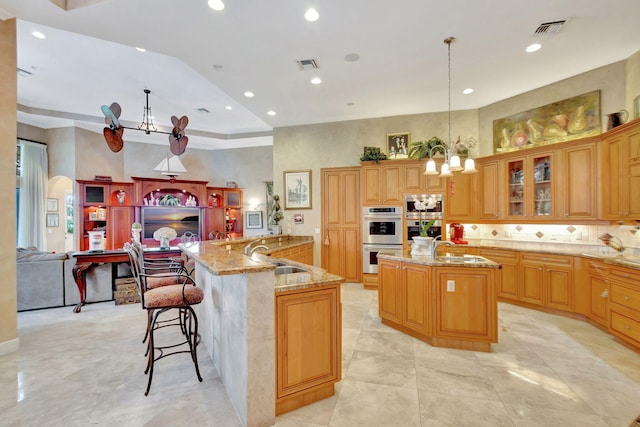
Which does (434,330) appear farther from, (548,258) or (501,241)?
(501,241)

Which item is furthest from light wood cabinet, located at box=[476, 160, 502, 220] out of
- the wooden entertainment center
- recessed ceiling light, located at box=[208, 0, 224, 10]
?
the wooden entertainment center

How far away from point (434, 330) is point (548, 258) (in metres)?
2.33

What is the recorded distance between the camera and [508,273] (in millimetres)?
4344

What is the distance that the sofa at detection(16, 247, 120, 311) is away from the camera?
416 cm

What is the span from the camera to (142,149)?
846 centimetres

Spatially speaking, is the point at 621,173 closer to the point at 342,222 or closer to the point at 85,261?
the point at 342,222

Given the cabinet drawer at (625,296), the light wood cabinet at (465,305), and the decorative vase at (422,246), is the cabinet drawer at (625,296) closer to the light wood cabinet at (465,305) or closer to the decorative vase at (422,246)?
the light wood cabinet at (465,305)

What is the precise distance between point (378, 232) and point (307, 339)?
11.7ft

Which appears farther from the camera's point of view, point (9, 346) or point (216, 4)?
point (9, 346)

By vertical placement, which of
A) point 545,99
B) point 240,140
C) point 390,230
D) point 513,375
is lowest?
point 513,375

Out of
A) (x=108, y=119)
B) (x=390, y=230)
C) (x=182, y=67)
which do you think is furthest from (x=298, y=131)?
(x=108, y=119)

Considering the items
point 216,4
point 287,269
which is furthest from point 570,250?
point 216,4

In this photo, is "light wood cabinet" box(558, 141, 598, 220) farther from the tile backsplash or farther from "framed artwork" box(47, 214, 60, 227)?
"framed artwork" box(47, 214, 60, 227)

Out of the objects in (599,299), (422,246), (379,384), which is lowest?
(379,384)
